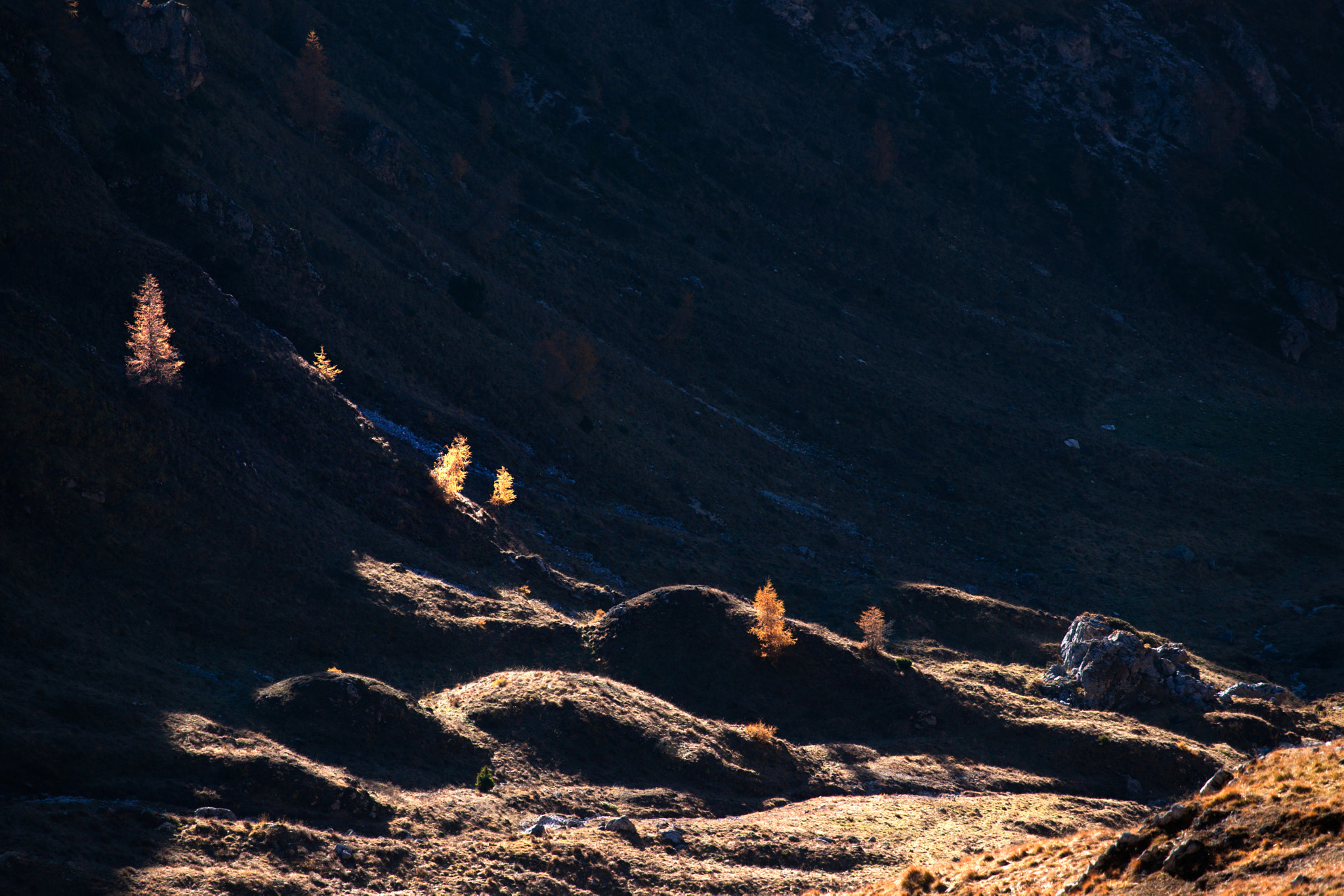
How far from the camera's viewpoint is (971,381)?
315 feet

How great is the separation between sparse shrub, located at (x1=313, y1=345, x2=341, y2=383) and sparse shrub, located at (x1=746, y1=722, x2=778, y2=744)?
3564cm

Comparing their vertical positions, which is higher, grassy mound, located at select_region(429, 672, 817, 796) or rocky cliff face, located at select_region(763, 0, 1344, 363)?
rocky cliff face, located at select_region(763, 0, 1344, 363)

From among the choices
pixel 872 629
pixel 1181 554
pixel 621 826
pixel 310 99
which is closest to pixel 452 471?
pixel 872 629

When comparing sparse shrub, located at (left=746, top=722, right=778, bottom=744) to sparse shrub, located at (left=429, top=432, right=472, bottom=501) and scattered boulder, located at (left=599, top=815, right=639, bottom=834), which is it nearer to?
scattered boulder, located at (left=599, top=815, right=639, bottom=834)

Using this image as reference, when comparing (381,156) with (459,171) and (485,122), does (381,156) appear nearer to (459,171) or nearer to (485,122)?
(459,171)

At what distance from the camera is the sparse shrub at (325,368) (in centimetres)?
5559

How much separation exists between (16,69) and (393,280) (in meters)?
27.9

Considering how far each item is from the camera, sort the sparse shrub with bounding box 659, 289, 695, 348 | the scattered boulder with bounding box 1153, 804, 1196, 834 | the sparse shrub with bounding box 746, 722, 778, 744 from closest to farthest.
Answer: the scattered boulder with bounding box 1153, 804, 1196, 834, the sparse shrub with bounding box 746, 722, 778, 744, the sparse shrub with bounding box 659, 289, 695, 348

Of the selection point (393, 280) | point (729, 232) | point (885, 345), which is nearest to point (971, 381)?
point (885, 345)

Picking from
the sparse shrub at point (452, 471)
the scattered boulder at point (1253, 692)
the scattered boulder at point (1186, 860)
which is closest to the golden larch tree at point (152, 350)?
the sparse shrub at point (452, 471)

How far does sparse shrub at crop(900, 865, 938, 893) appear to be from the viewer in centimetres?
2388

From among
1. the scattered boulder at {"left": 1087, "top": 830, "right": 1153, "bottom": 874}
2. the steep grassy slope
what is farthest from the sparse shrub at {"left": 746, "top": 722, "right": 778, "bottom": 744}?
the scattered boulder at {"left": 1087, "top": 830, "right": 1153, "bottom": 874}

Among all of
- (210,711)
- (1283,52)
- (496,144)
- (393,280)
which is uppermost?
(1283,52)

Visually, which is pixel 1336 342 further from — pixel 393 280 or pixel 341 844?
pixel 341 844
